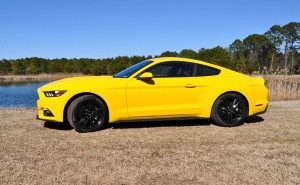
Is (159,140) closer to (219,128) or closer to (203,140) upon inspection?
(203,140)

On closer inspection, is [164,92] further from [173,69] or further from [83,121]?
[83,121]

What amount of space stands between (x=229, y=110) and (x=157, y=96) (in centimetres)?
157

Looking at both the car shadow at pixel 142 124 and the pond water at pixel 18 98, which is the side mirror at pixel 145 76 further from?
the pond water at pixel 18 98

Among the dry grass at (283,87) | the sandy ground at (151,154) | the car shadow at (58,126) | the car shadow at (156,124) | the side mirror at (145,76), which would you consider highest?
the side mirror at (145,76)

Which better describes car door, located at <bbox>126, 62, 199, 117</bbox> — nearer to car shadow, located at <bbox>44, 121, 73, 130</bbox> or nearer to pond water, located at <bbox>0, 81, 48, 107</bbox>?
car shadow, located at <bbox>44, 121, 73, 130</bbox>

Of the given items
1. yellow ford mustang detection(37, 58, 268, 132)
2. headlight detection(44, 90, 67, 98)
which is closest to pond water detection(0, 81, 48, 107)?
headlight detection(44, 90, 67, 98)

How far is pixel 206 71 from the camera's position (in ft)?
22.4

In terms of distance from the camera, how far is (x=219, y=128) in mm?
6594

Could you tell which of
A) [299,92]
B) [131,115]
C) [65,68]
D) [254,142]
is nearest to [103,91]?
[131,115]

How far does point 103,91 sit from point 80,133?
869 mm

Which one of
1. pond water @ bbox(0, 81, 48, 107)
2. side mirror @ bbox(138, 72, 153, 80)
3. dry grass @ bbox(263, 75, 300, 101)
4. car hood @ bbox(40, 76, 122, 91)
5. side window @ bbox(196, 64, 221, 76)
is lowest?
pond water @ bbox(0, 81, 48, 107)

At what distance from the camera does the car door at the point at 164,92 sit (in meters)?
6.29

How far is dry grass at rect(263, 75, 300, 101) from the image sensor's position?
42.7ft

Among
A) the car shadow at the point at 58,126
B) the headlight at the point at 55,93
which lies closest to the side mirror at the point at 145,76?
the headlight at the point at 55,93
